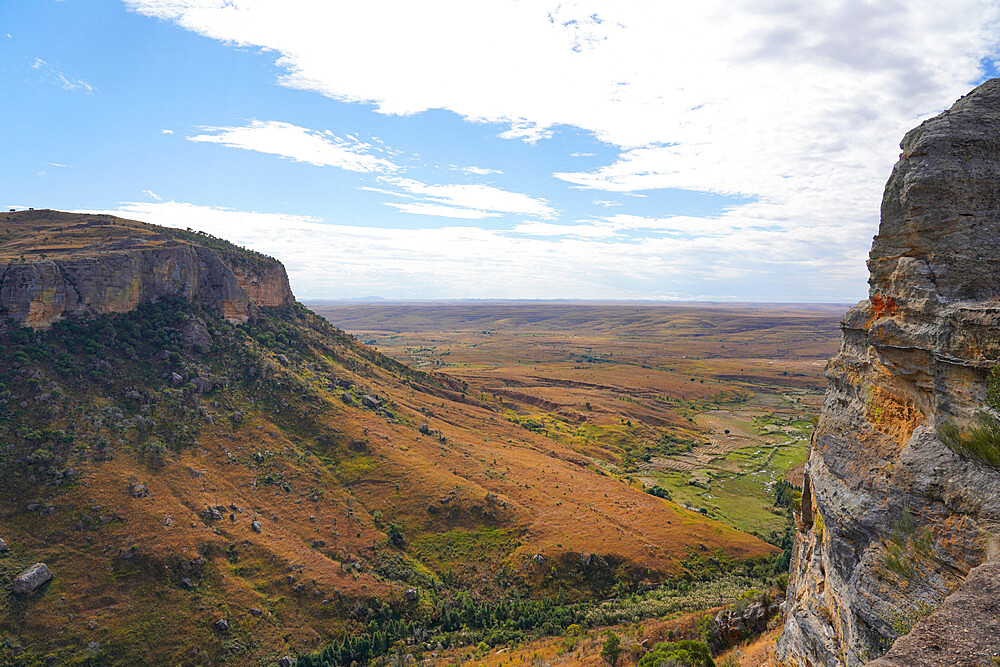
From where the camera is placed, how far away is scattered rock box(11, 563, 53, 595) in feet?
→ 111

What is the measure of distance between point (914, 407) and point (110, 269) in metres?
80.0

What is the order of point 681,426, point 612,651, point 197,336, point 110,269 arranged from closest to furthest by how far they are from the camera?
point 612,651
point 110,269
point 197,336
point 681,426

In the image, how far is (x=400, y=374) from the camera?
353ft

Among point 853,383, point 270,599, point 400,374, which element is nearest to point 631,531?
point 270,599

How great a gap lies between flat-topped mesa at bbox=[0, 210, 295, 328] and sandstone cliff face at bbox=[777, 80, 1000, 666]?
73.7 meters

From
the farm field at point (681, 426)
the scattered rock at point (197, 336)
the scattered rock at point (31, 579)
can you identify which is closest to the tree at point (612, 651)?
the farm field at point (681, 426)

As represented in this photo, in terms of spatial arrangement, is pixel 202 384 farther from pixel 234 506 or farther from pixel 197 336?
pixel 234 506

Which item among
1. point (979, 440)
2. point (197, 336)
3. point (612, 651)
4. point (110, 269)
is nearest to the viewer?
point (979, 440)

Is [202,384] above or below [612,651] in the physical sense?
above

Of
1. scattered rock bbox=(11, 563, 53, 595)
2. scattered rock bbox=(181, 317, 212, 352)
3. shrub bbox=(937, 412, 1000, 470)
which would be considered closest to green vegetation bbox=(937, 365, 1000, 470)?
shrub bbox=(937, 412, 1000, 470)

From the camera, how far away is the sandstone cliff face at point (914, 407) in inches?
448

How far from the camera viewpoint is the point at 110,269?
199 feet

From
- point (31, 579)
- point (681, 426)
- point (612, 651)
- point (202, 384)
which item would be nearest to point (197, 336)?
point (202, 384)

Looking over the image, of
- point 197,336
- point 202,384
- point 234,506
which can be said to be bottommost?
point 234,506
